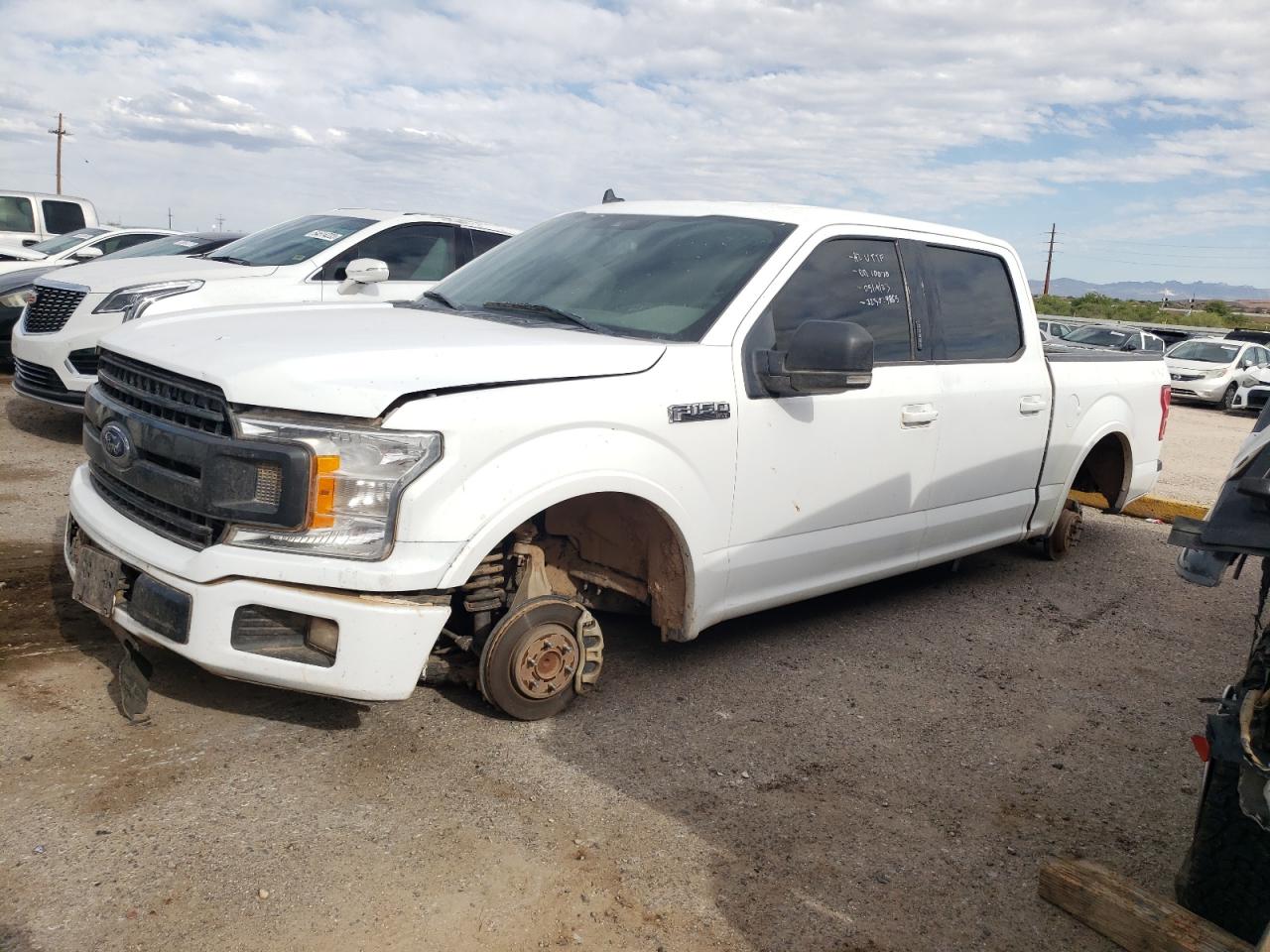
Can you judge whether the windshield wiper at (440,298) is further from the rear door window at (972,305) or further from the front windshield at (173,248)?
the front windshield at (173,248)

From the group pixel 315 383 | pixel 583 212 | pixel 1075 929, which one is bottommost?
pixel 1075 929

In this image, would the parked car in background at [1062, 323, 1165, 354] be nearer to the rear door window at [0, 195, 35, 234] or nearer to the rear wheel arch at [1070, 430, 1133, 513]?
the rear wheel arch at [1070, 430, 1133, 513]

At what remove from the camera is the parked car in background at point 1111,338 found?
2383 cm

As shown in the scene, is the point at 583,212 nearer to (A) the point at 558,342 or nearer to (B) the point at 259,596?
(A) the point at 558,342

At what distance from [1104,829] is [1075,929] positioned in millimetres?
574

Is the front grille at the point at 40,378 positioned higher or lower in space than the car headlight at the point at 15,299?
lower

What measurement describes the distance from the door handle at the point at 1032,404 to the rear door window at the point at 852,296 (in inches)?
34.4

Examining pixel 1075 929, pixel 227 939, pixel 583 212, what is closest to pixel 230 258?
pixel 583 212

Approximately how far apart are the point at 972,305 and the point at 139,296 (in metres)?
5.69

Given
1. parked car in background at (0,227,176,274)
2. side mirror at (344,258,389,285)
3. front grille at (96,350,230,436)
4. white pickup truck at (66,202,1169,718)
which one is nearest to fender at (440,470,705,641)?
white pickup truck at (66,202,1169,718)

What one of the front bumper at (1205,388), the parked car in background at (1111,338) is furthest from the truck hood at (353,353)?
the parked car in background at (1111,338)

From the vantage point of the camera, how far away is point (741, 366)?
386cm

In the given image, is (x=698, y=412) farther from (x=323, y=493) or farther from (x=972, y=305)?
(x=972, y=305)

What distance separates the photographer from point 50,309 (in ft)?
25.6
